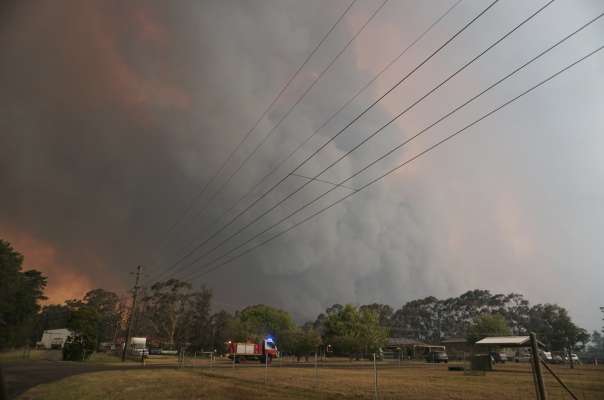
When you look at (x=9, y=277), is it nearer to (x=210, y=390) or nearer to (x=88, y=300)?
(x=210, y=390)

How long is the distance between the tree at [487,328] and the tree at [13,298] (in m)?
86.2

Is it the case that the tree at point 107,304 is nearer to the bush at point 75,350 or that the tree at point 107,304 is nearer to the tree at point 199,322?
the tree at point 199,322

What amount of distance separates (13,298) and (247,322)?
2288 inches

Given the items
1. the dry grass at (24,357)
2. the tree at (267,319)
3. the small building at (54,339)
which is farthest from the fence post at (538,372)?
the small building at (54,339)

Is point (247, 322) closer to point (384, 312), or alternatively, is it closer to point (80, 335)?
point (80, 335)

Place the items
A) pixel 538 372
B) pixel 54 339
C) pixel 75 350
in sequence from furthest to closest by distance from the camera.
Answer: pixel 54 339 → pixel 75 350 → pixel 538 372

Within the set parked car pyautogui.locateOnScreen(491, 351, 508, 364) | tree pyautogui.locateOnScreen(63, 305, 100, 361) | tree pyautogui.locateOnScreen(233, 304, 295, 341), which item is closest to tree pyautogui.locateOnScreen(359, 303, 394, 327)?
tree pyautogui.locateOnScreen(233, 304, 295, 341)

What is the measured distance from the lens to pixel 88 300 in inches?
5074

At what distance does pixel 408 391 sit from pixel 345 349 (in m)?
61.7

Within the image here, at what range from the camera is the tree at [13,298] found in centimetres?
6144

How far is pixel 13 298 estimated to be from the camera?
63344 millimetres

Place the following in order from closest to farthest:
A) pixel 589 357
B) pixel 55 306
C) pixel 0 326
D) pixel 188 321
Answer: pixel 0 326 → pixel 589 357 → pixel 188 321 → pixel 55 306

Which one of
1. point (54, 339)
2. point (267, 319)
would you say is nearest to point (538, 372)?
point (267, 319)

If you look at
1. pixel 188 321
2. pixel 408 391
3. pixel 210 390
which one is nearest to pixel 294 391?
pixel 210 390
